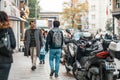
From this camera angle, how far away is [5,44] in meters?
6.79

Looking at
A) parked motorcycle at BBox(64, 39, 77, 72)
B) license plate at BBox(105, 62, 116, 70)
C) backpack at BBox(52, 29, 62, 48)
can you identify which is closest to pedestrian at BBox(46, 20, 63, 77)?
backpack at BBox(52, 29, 62, 48)

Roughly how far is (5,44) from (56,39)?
554cm

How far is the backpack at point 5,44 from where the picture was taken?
679 centimetres

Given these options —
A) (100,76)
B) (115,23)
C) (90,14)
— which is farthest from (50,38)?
(90,14)

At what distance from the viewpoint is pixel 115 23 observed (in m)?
73.4

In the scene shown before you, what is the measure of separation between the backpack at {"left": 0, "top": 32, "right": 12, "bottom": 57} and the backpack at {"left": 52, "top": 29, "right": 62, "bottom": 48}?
17.9ft

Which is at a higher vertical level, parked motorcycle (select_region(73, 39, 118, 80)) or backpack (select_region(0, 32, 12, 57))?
backpack (select_region(0, 32, 12, 57))

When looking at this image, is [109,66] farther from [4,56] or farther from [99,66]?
[4,56]

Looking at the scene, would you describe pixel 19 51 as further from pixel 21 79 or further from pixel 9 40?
pixel 9 40

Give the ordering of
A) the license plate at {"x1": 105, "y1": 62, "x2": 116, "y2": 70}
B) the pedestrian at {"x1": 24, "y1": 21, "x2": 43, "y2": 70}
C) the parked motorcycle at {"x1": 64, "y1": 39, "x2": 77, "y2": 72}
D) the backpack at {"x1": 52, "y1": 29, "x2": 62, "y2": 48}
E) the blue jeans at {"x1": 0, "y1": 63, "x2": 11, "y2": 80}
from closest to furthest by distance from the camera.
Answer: the blue jeans at {"x1": 0, "y1": 63, "x2": 11, "y2": 80}
the license plate at {"x1": 105, "y1": 62, "x2": 116, "y2": 70}
the backpack at {"x1": 52, "y1": 29, "x2": 62, "y2": 48}
the parked motorcycle at {"x1": 64, "y1": 39, "x2": 77, "y2": 72}
the pedestrian at {"x1": 24, "y1": 21, "x2": 43, "y2": 70}

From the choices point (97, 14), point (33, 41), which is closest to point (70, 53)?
point (33, 41)

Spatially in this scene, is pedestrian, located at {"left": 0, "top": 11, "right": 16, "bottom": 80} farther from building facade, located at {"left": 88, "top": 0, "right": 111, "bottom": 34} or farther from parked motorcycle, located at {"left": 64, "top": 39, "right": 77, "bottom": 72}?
building facade, located at {"left": 88, "top": 0, "right": 111, "bottom": 34}

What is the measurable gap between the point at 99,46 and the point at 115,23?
6397cm

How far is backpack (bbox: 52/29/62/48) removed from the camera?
40.2ft
